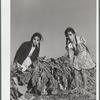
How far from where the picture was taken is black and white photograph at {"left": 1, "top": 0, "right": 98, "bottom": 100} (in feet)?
3.89

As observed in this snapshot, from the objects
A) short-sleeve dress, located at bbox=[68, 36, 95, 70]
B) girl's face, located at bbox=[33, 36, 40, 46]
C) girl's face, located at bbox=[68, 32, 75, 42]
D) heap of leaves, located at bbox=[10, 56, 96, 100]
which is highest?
girl's face, located at bbox=[68, 32, 75, 42]

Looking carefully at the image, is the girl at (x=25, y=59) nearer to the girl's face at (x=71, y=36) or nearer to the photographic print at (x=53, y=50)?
the photographic print at (x=53, y=50)

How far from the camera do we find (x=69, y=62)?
1.25 meters

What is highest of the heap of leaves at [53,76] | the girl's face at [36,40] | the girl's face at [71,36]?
the girl's face at [71,36]

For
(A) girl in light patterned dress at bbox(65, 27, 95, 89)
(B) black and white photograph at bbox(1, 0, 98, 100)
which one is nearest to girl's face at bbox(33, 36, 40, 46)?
(B) black and white photograph at bbox(1, 0, 98, 100)

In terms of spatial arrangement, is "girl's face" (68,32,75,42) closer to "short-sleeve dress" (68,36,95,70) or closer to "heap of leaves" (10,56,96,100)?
"short-sleeve dress" (68,36,95,70)

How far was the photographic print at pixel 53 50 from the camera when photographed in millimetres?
1186

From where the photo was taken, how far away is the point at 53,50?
48.0 inches

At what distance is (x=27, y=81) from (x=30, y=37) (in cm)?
26

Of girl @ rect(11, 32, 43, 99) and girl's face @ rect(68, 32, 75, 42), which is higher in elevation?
girl's face @ rect(68, 32, 75, 42)

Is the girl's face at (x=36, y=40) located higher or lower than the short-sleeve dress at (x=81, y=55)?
higher

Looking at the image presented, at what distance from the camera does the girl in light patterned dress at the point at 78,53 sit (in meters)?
1.25

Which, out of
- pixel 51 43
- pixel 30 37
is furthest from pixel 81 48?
pixel 30 37

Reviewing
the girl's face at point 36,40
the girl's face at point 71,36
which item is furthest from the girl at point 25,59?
the girl's face at point 71,36
